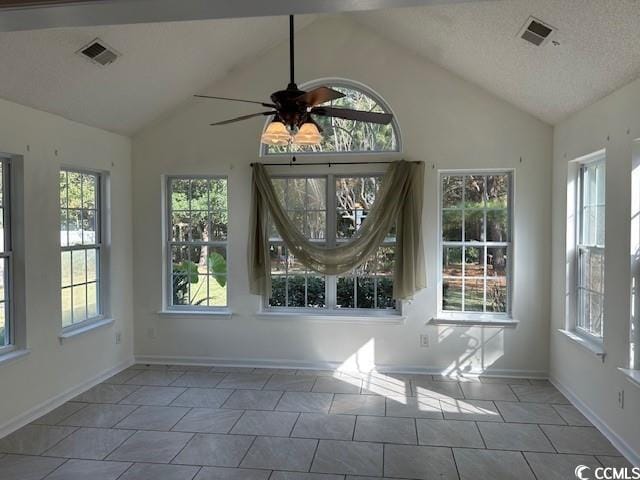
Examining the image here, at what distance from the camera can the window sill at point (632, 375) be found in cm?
323

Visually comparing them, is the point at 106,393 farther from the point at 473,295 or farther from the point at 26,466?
the point at 473,295

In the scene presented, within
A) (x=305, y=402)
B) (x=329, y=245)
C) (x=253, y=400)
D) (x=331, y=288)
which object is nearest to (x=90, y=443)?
(x=253, y=400)

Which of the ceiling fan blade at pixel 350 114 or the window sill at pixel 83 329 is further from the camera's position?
the window sill at pixel 83 329

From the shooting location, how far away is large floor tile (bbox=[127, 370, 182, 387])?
16.3 ft

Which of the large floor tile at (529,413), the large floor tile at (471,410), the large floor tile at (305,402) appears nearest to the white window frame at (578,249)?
the large floor tile at (529,413)

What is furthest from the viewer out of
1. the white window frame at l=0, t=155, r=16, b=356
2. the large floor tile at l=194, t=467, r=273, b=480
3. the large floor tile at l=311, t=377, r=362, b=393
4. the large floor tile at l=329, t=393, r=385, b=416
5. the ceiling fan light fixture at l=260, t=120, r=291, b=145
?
the large floor tile at l=311, t=377, r=362, b=393

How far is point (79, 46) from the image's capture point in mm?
3674

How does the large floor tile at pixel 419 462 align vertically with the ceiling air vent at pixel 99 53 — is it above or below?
below

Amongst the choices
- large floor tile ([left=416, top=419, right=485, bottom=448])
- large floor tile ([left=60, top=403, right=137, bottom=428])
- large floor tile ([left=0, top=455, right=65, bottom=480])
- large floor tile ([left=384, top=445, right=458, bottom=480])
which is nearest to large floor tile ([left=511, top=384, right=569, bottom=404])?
large floor tile ([left=416, top=419, right=485, bottom=448])

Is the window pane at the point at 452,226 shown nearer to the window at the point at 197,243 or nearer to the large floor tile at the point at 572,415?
the large floor tile at the point at 572,415

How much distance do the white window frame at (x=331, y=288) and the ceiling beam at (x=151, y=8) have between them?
3.14 metres

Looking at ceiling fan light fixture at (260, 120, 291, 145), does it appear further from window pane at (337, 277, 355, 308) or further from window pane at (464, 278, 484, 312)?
window pane at (464, 278, 484, 312)

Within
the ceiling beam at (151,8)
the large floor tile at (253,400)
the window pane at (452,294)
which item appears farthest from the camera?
the window pane at (452,294)

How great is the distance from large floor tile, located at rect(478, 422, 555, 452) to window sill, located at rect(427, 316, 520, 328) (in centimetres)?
133
